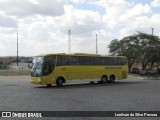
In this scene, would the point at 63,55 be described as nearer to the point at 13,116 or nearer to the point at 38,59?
the point at 38,59

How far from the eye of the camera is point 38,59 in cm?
3362

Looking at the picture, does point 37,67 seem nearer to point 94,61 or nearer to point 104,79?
point 94,61

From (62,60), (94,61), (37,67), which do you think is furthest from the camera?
(94,61)

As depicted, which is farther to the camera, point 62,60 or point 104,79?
point 104,79

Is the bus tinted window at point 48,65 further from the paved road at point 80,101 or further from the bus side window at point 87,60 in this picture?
the paved road at point 80,101

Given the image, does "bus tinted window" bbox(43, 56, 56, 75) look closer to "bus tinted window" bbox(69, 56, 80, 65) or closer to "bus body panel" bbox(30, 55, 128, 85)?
"bus body panel" bbox(30, 55, 128, 85)

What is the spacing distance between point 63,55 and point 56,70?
169cm

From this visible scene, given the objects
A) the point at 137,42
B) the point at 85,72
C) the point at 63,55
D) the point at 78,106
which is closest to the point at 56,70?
the point at 63,55

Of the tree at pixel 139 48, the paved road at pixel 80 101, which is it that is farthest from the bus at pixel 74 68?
the tree at pixel 139 48

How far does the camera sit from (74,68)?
35.9 metres

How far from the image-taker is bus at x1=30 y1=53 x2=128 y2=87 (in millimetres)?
33188

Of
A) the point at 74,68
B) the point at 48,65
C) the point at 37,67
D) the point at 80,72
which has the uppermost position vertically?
the point at 48,65

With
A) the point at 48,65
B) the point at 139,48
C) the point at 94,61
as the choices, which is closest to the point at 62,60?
the point at 48,65

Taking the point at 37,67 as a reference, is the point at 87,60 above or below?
above
